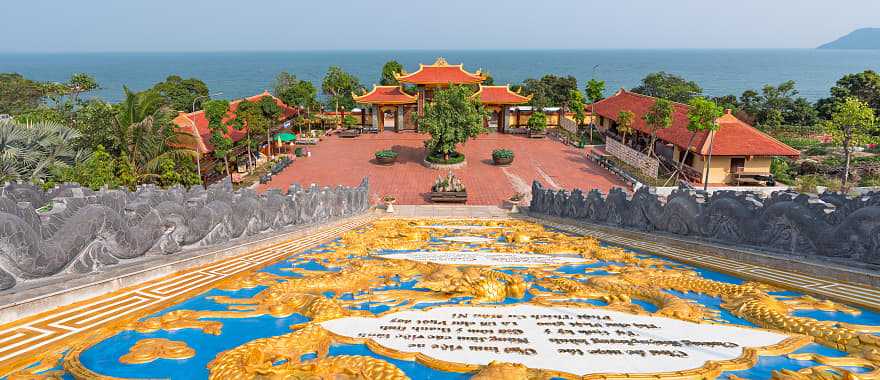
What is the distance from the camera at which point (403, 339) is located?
6090 millimetres

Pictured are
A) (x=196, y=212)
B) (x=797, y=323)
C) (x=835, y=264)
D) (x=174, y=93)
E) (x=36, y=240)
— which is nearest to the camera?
(x=797, y=323)

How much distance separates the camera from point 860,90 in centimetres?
5222

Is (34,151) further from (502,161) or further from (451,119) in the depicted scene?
(502,161)

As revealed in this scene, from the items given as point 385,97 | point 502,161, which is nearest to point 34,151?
point 502,161

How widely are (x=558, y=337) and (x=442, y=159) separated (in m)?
29.4

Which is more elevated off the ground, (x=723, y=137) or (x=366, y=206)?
(x=723, y=137)

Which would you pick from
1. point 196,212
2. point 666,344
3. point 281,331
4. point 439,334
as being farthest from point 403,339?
point 196,212

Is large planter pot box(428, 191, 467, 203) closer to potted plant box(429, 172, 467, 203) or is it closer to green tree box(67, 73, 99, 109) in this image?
potted plant box(429, 172, 467, 203)

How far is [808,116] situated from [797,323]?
197ft

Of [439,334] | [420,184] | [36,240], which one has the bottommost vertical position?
[420,184]

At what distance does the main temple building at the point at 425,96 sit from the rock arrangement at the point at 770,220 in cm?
3466

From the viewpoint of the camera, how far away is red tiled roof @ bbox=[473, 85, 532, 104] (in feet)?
160

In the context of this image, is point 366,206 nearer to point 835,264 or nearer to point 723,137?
point 835,264

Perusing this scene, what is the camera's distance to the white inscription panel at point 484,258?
10.4 m
